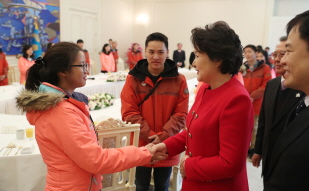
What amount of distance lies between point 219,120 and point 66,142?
659mm

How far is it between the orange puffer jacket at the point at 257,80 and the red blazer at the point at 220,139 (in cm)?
269

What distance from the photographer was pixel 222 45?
1096mm

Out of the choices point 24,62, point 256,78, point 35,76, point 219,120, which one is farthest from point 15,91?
point 219,120

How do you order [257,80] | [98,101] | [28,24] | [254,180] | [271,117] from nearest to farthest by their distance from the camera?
[271,117] < [254,180] < [98,101] < [257,80] < [28,24]

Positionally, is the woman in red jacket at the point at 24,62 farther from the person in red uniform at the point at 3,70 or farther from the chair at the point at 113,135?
the chair at the point at 113,135

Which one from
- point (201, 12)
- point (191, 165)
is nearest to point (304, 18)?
point (191, 165)

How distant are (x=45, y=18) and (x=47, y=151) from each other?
7282 millimetres

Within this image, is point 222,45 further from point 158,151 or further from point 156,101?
point 156,101

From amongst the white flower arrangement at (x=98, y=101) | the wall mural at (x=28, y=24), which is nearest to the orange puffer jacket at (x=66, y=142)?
the white flower arrangement at (x=98, y=101)

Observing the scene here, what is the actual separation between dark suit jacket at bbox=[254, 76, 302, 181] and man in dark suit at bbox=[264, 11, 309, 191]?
2.30ft

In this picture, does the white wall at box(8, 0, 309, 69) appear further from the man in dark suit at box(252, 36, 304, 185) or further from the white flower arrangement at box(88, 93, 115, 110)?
the man in dark suit at box(252, 36, 304, 185)

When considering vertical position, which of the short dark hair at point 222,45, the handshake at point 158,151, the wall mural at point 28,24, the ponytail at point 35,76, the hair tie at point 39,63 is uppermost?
the wall mural at point 28,24

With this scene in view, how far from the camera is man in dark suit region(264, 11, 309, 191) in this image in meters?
0.84

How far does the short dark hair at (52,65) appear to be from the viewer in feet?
3.94
